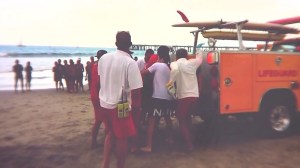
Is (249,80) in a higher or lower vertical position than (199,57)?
lower

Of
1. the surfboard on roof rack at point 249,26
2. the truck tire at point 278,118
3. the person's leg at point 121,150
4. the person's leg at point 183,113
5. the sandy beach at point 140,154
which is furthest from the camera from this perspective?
the surfboard on roof rack at point 249,26

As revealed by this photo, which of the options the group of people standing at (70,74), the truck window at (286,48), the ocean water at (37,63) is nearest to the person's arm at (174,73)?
the truck window at (286,48)

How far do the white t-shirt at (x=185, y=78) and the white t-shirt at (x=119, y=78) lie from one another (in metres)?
1.63

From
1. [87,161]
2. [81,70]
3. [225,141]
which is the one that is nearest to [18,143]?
[87,161]

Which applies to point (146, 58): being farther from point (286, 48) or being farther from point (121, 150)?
point (121, 150)

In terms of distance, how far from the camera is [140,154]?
5754 mm

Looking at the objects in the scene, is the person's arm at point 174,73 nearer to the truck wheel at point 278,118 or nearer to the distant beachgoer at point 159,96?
the distant beachgoer at point 159,96

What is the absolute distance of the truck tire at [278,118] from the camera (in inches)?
254

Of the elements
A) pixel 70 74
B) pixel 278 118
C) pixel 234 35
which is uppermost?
pixel 234 35

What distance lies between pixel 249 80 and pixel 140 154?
2264mm

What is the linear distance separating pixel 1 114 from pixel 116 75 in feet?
23.2

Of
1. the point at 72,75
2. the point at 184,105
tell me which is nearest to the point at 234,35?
the point at 184,105

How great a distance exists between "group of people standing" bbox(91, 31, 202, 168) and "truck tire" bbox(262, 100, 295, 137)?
142cm

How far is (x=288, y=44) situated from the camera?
25.5ft
